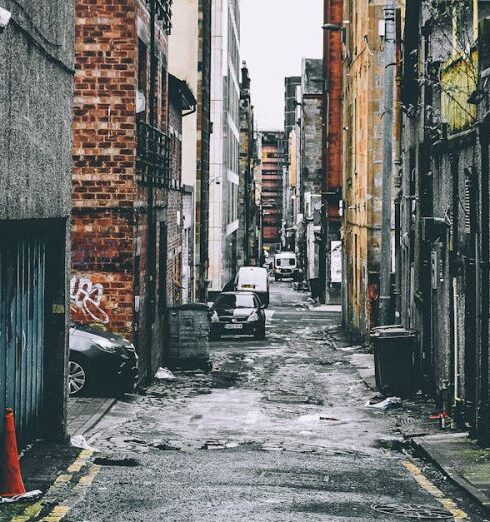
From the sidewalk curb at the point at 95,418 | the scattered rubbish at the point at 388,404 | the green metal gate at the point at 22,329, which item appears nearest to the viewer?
the green metal gate at the point at 22,329

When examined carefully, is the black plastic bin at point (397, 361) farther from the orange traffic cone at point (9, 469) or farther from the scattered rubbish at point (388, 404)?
the orange traffic cone at point (9, 469)

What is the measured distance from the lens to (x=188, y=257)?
37.2 m

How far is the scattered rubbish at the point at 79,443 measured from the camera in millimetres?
14392

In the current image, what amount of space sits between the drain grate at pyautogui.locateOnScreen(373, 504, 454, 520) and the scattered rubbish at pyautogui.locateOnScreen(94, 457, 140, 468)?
10.7 feet

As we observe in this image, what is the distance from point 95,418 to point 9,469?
255 inches

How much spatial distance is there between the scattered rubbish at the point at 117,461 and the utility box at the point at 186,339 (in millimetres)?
12600

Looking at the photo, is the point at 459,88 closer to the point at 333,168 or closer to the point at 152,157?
the point at 152,157

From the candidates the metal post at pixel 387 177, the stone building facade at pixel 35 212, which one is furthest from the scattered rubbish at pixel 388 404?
the stone building facade at pixel 35 212

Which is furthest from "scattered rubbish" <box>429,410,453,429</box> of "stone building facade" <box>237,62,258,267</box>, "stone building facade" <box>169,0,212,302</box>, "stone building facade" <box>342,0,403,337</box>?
"stone building facade" <box>237,62,258,267</box>

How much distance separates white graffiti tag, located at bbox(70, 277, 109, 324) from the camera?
20.7 meters

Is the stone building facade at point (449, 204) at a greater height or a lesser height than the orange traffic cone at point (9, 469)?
greater

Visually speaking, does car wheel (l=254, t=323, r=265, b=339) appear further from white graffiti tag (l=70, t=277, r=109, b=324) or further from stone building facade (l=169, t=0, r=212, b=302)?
white graffiti tag (l=70, t=277, r=109, b=324)

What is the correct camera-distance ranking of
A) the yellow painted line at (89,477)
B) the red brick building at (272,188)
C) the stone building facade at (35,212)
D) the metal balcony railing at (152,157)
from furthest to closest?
the red brick building at (272,188) < the metal balcony railing at (152,157) < the yellow painted line at (89,477) < the stone building facade at (35,212)

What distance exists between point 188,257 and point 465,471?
24.6 m
